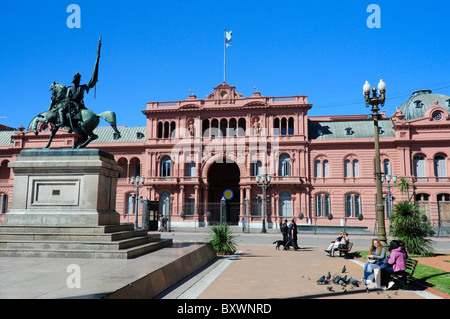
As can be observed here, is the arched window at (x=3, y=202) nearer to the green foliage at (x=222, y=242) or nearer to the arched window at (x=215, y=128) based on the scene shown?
the arched window at (x=215, y=128)

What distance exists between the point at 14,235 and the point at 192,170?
35.3m

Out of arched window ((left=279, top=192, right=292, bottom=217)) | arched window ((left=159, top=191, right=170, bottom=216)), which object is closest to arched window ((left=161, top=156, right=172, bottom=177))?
arched window ((left=159, top=191, right=170, bottom=216))

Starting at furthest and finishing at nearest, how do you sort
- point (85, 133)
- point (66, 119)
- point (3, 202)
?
point (3, 202), point (85, 133), point (66, 119)

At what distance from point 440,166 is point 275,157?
749 inches

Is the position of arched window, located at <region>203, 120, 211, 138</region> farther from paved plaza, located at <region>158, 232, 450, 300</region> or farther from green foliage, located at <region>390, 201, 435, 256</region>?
paved plaza, located at <region>158, 232, 450, 300</region>

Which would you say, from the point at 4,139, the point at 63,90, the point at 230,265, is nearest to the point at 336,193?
the point at 230,265

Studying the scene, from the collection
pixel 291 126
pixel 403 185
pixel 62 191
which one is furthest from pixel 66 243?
pixel 291 126

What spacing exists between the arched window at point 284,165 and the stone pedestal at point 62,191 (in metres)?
33.9

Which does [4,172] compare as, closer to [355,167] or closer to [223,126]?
[223,126]

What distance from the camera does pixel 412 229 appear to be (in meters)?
15.4

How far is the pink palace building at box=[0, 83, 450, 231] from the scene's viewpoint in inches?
1608

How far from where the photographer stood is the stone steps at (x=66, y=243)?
28.8ft

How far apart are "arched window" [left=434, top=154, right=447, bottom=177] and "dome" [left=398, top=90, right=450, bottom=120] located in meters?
6.68
